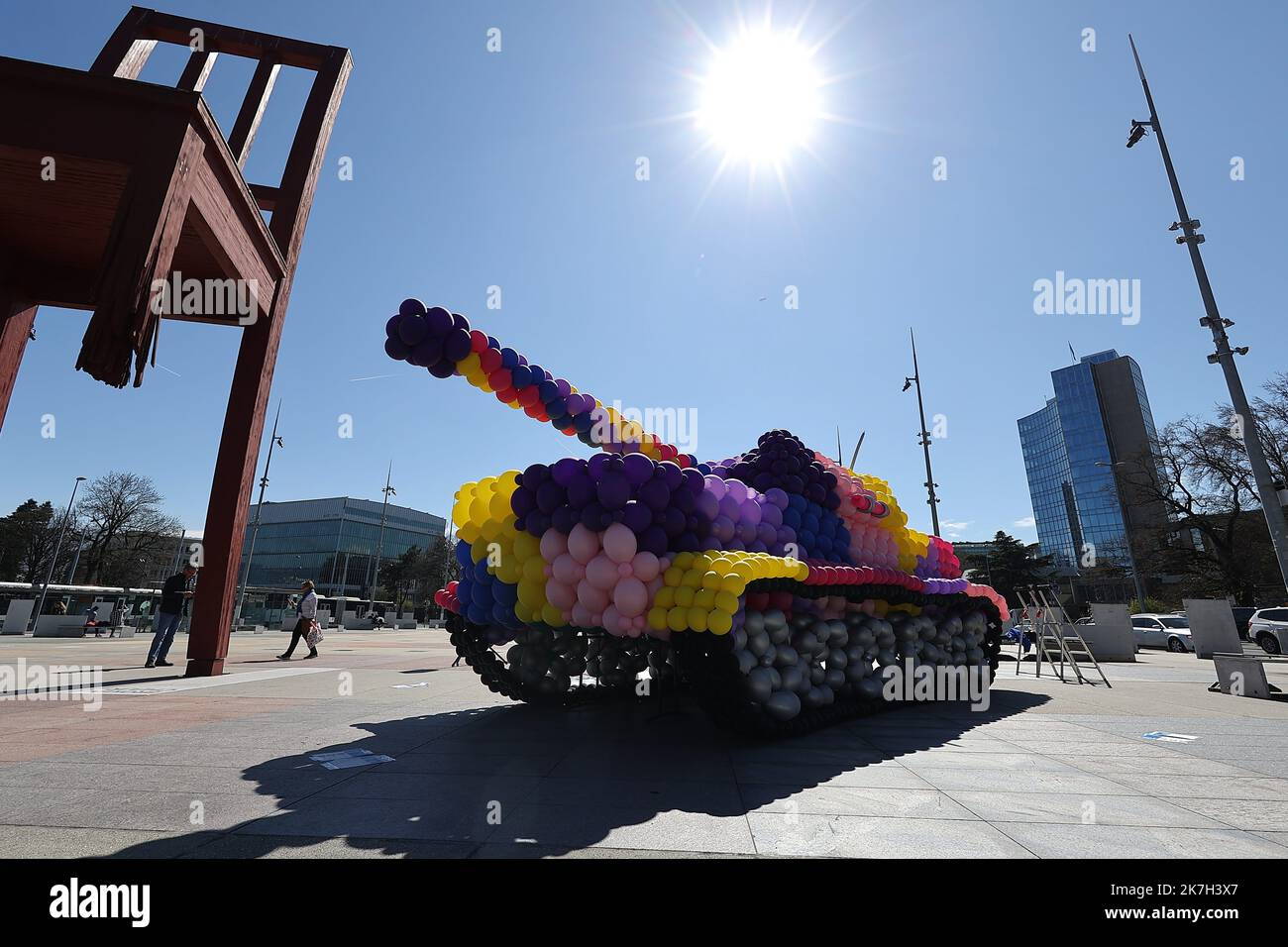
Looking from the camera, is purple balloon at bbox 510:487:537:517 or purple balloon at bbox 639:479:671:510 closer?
purple balloon at bbox 639:479:671:510

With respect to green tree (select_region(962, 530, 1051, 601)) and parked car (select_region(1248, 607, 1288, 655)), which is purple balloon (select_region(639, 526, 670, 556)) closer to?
parked car (select_region(1248, 607, 1288, 655))

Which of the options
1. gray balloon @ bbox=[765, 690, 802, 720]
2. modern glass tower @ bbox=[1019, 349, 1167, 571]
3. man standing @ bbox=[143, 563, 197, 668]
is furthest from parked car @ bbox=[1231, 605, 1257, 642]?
modern glass tower @ bbox=[1019, 349, 1167, 571]

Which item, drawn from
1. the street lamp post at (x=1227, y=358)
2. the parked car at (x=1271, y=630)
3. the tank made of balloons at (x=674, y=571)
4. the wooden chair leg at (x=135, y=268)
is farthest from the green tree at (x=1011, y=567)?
the wooden chair leg at (x=135, y=268)

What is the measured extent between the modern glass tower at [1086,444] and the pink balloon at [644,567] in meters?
88.5

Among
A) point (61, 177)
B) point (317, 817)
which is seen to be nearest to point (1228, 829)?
point (317, 817)

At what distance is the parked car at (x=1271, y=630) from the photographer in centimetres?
1981

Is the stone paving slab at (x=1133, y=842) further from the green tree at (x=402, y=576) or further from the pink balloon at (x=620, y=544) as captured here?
the green tree at (x=402, y=576)

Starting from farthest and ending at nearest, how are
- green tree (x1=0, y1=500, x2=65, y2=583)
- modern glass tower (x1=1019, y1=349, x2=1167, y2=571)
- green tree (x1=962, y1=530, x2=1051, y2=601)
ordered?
modern glass tower (x1=1019, y1=349, x2=1167, y2=571) < green tree (x1=962, y1=530, x2=1051, y2=601) < green tree (x1=0, y1=500, x2=65, y2=583)

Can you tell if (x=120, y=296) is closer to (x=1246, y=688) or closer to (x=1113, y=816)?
(x=1113, y=816)

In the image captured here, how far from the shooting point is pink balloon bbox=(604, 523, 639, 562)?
5629mm

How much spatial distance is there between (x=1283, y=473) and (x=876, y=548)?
3211 centimetres

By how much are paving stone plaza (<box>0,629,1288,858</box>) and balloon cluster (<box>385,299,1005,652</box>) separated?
4.52 ft

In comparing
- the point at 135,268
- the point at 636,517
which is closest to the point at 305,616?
the point at 135,268
